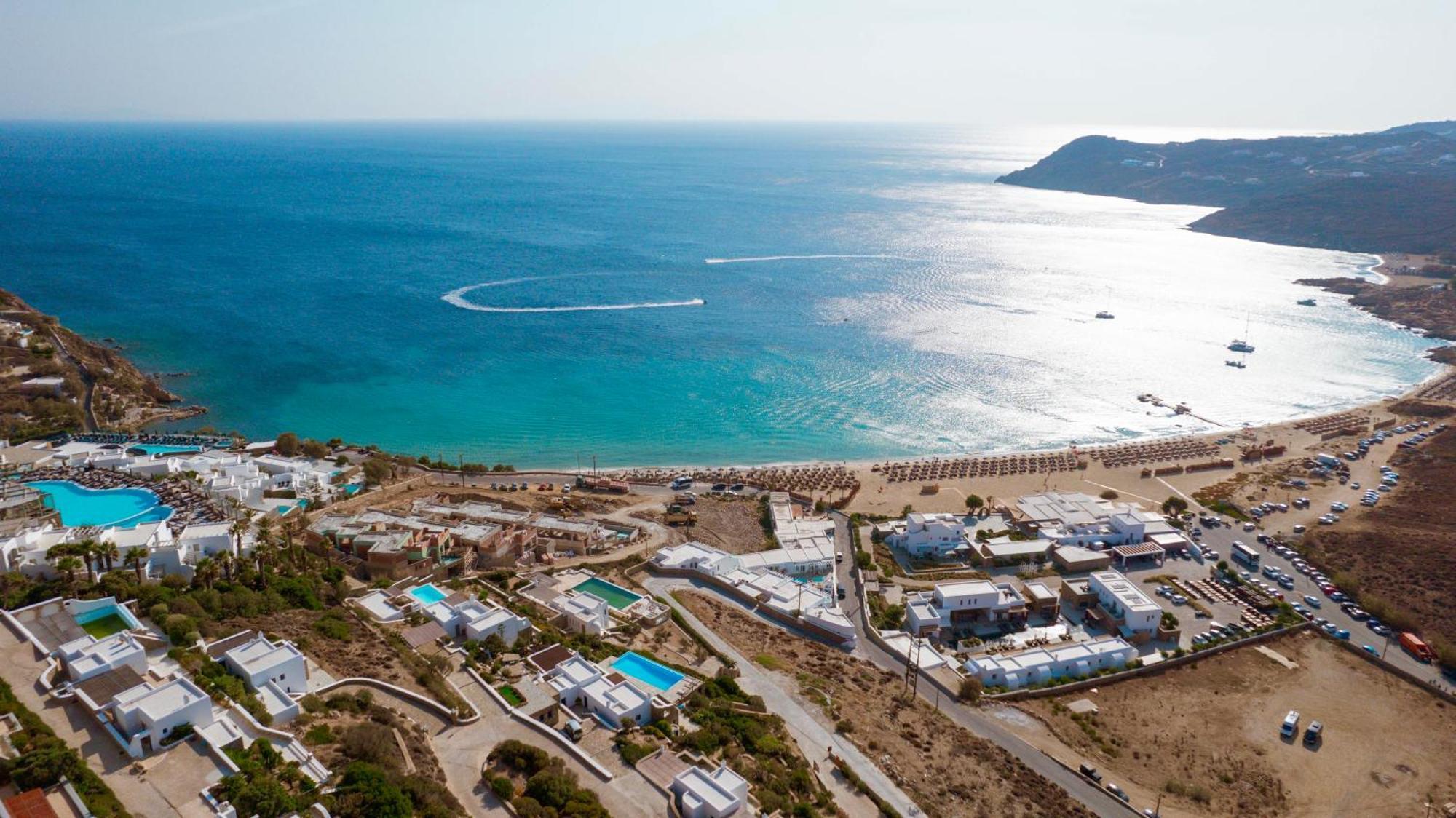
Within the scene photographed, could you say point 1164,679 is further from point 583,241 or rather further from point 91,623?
point 583,241

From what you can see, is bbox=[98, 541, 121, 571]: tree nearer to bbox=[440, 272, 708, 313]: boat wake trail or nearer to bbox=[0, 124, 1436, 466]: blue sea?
bbox=[0, 124, 1436, 466]: blue sea

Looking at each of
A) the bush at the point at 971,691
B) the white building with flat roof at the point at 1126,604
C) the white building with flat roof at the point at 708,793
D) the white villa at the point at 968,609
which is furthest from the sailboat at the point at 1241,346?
the white building with flat roof at the point at 708,793

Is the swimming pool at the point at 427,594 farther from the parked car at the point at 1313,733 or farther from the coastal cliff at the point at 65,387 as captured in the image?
the coastal cliff at the point at 65,387

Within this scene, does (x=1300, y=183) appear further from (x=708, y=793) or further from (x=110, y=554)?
(x=110, y=554)

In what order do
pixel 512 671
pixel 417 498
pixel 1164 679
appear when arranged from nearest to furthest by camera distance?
1. pixel 512 671
2. pixel 1164 679
3. pixel 417 498

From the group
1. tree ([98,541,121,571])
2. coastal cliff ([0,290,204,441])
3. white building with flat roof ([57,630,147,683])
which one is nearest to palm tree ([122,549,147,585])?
tree ([98,541,121,571])

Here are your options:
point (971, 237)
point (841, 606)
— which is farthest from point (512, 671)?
point (971, 237)

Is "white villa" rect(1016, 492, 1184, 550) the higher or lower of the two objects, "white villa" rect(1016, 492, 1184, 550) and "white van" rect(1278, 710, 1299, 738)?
the higher
